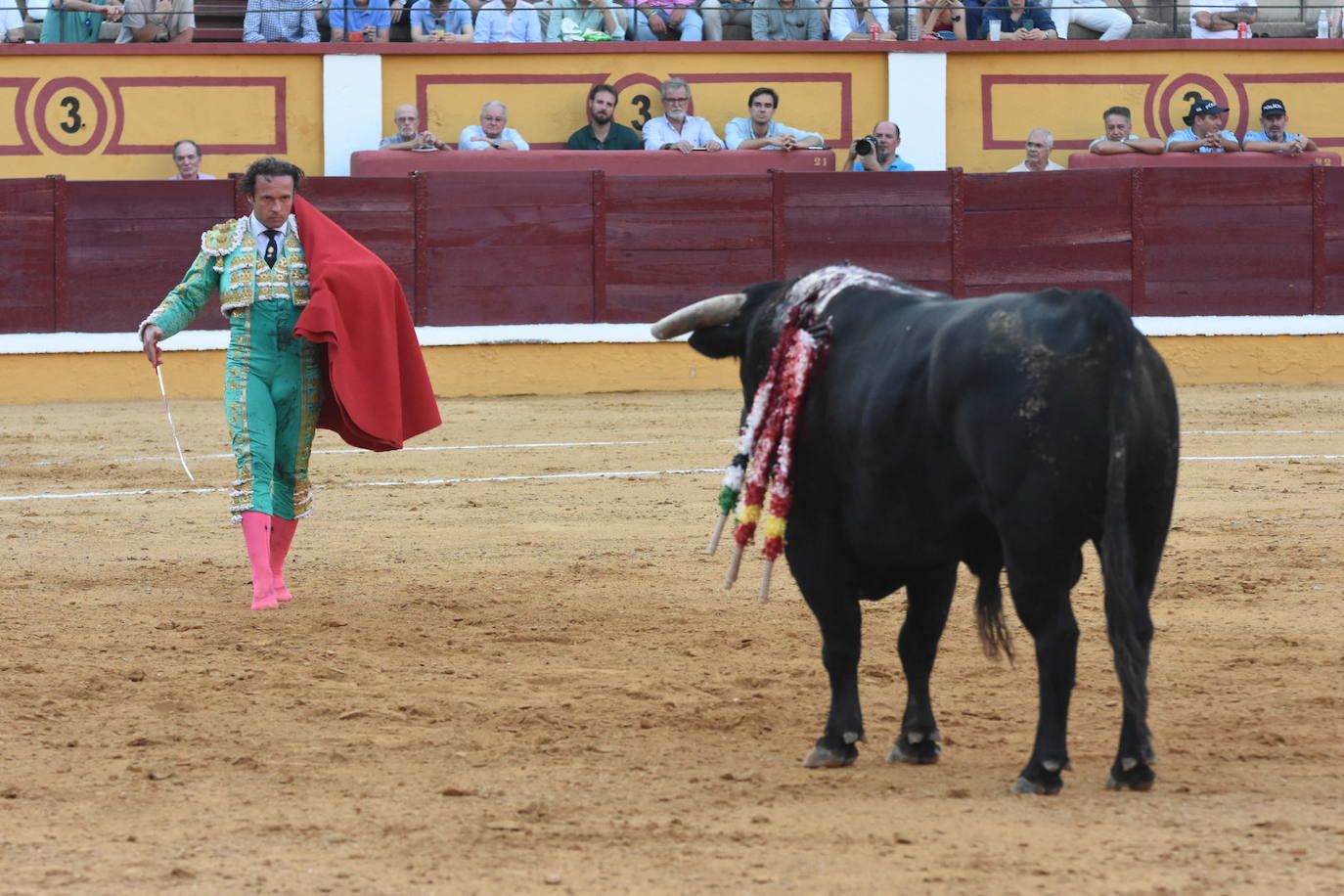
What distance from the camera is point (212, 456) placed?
910cm

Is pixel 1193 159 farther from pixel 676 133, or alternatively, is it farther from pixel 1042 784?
pixel 1042 784

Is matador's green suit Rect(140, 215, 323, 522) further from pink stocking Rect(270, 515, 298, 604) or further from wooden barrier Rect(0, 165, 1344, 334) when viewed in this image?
wooden barrier Rect(0, 165, 1344, 334)

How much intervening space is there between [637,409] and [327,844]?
7.82 m

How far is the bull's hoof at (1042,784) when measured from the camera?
341 centimetres

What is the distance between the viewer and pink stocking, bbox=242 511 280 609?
17.8 feet

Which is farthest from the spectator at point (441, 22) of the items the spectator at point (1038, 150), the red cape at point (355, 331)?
the red cape at point (355, 331)

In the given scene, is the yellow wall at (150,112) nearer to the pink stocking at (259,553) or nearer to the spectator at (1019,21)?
the spectator at (1019,21)

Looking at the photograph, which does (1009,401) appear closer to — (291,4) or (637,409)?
(637,409)

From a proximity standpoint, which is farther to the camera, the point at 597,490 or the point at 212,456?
the point at 212,456

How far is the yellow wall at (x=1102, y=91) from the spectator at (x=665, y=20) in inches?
71.8

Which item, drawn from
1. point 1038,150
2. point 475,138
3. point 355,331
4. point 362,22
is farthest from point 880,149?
point 355,331

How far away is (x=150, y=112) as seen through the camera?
1265 centimetres

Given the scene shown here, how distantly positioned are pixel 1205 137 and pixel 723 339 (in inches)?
379

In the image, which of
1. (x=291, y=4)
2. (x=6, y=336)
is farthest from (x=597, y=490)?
(x=291, y=4)
